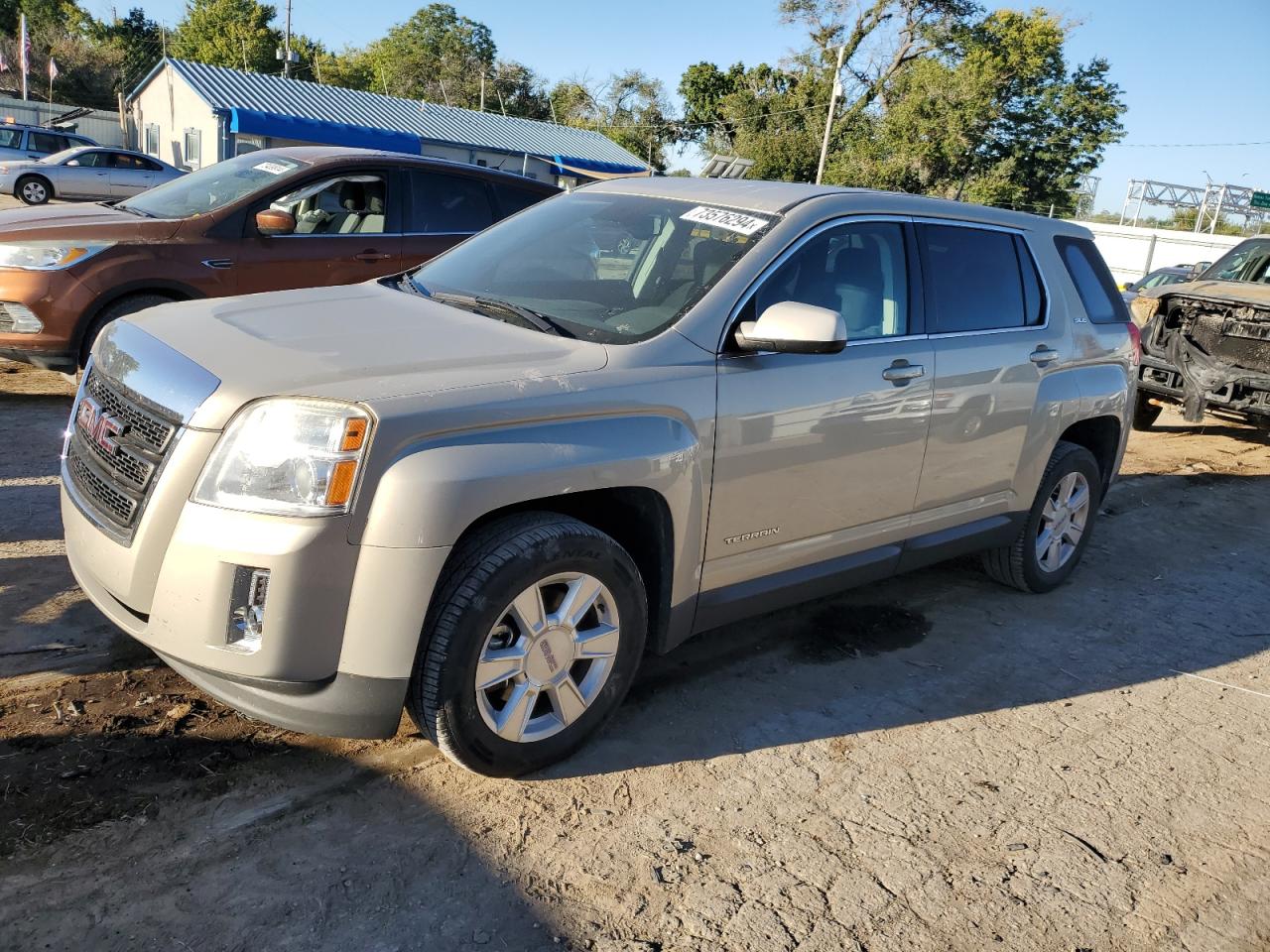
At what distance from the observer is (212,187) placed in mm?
6891

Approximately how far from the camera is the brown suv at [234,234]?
600 centimetres

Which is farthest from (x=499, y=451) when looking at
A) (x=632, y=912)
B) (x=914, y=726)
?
(x=914, y=726)

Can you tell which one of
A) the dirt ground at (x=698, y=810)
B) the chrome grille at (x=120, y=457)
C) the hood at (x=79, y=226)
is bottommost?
the dirt ground at (x=698, y=810)

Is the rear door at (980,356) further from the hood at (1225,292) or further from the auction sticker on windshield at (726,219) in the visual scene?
→ the hood at (1225,292)

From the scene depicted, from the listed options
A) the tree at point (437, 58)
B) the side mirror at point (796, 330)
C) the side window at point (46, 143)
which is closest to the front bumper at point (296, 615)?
the side mirror at point (796, 330)

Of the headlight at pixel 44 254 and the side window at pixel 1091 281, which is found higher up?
the side window at pixel 1091 281

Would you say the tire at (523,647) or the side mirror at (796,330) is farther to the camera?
the side mirror at (796,330)

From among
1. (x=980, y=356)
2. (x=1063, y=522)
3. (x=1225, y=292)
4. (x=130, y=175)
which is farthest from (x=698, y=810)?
(x=130, y=175)

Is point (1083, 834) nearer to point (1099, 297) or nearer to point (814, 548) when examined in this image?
point (814, 548)

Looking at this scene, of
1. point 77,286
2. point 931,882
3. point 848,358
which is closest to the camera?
point 931,882

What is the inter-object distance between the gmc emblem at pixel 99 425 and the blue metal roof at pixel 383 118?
34481mm

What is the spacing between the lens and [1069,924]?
2.70 meters

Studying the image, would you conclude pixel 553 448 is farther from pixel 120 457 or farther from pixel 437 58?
pixel 437 58

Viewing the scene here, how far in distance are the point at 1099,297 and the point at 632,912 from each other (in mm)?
4028
